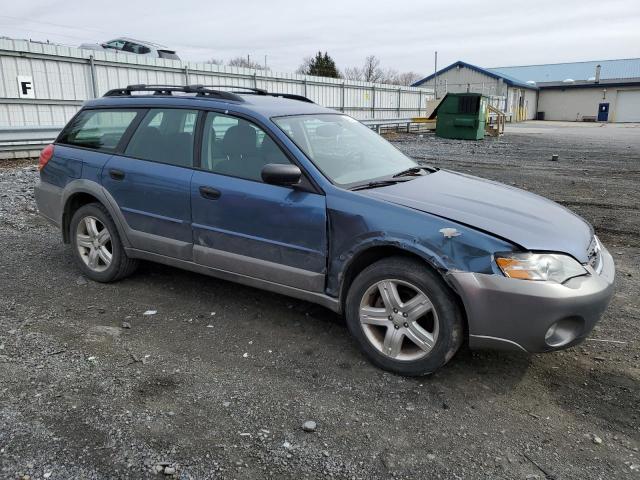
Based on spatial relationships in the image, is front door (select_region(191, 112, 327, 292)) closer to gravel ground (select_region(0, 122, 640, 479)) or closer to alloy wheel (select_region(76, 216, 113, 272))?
gravel ground (select_region(0, 122, 640, 479))

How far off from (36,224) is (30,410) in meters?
4.76

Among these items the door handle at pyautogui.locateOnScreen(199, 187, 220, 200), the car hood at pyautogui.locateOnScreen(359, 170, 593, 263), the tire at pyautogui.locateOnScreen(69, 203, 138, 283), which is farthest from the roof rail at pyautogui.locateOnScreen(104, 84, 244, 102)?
the car hood at pyautogui.locateOnScreen(359, 170, 593, 263)

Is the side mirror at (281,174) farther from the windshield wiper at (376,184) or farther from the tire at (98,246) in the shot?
the tire at (98,246)

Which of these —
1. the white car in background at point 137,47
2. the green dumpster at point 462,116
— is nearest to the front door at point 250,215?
the white car in background at point 137,47

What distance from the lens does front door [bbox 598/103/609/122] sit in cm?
5725

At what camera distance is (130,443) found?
8.75ft

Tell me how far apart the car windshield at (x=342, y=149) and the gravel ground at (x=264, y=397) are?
1.19 meters

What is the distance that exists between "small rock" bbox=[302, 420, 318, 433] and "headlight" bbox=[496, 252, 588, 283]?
1.34 meters

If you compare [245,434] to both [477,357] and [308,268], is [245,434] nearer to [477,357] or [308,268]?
[308,268]

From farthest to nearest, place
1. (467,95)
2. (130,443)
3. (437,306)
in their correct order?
1. (467,95)
2. (437,306)
3. (130,443)

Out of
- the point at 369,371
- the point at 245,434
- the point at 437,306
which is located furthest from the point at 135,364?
the point at 437,306

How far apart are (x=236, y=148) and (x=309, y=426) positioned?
7.16 ft

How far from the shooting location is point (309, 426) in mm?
2838

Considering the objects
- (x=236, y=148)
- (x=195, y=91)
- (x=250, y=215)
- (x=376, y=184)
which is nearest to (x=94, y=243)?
(x=195, y=91)
